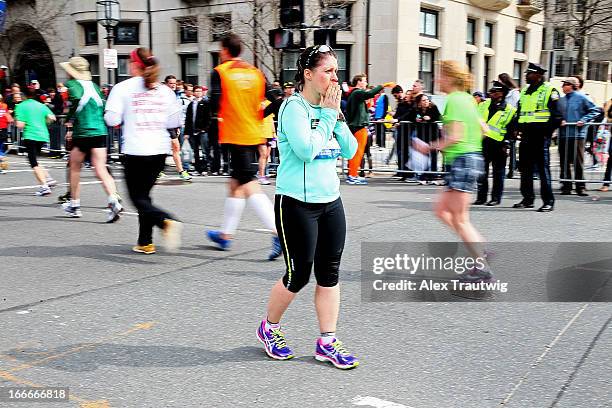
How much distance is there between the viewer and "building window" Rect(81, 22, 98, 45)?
33.2m

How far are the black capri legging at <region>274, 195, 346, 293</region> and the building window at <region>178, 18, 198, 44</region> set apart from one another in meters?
27.9

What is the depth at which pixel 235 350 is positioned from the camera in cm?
408

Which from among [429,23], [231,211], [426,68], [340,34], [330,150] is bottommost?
[231,211]

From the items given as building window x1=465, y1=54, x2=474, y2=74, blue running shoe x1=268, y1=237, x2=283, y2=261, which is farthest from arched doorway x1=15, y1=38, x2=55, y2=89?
blue running shoe x1=268, y1=237, x2=283, y2=261

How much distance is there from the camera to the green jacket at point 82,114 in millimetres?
8289

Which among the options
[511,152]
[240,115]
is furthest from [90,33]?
[240,115]

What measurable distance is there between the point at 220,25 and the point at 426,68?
31.3 feet

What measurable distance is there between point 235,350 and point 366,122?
9.25 m

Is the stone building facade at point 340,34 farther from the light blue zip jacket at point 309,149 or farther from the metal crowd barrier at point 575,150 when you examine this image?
the light blue zip jacket at point 309,149

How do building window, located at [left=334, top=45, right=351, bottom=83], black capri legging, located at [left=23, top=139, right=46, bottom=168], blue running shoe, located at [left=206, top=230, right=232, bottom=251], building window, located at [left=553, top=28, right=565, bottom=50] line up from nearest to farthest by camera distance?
blue running shoe, located at [left=206, top=230, right=232, bottom=251] → black capri legging, located at [left=23, top=139, right=46, bottom=168] → building window, located at [left=334, top=45, right=351, bottom=83] → building window, located at [left=553, top=28, right=565, bottom=50]

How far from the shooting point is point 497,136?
9.77 m

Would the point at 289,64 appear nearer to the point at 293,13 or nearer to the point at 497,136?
the point at 293,13

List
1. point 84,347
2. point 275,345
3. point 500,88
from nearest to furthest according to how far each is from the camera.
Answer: point 275,345 → point 84,347 → point 500,88

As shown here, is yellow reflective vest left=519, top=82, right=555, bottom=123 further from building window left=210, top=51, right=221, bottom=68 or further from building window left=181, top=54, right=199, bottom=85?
building window left=181, top=54, right=199, bottom=85
